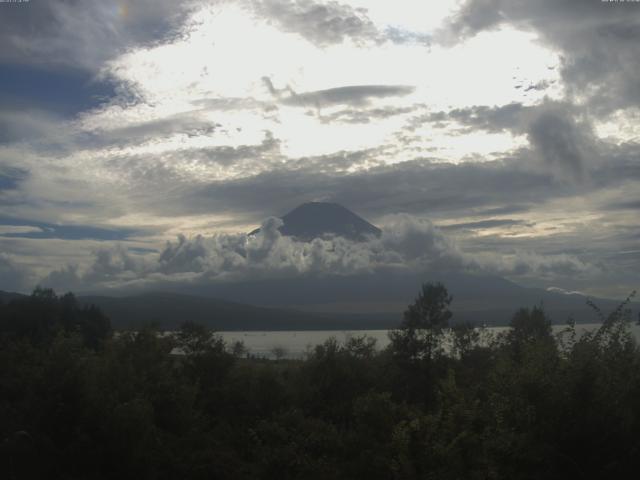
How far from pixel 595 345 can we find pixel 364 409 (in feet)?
40.2

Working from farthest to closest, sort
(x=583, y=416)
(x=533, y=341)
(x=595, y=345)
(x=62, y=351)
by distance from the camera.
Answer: (x=62, y=351) → (x=533, y=341) → (x=595, y=345) → (x=583, y=416)

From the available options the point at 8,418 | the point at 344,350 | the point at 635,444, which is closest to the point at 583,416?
the point at 635,444

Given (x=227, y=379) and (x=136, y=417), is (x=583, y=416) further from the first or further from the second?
(x=227, y=379)

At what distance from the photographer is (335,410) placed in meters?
40.8

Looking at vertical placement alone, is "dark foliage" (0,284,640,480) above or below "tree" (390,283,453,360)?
below

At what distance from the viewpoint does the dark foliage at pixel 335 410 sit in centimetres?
1853

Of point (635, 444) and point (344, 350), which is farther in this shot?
point (344, 350)

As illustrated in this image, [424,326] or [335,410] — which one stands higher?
[424,326]

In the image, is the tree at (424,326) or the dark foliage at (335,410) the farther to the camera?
the tree at (424,326)

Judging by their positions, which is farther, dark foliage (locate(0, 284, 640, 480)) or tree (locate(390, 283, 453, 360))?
tree (locate(390, 283, 453, 360))

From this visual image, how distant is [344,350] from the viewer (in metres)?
48.6

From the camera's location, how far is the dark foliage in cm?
1853

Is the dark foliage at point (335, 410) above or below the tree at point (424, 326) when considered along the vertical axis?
below

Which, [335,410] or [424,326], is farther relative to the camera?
[424,326]
